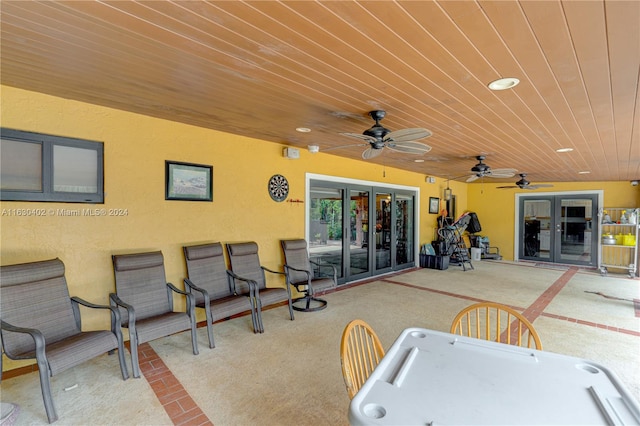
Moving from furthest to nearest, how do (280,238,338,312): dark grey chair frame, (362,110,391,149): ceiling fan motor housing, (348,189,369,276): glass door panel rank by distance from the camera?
1. (348,189,369,276): glass door panel
2. (280,238,338,312): dark grey chair frame
3. (362,110,391,149): ceiling fan motor housing

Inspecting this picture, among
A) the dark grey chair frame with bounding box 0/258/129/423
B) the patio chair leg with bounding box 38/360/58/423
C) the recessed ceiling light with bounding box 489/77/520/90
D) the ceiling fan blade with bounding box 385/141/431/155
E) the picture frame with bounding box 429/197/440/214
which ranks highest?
the recessed ceiling light with bounding box 489/77/520/90

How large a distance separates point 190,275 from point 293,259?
1629 millimetres

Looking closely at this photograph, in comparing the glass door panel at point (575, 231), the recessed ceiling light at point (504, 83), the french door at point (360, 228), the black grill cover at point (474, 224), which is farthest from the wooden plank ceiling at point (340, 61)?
the glass door panel at point (575, 231)

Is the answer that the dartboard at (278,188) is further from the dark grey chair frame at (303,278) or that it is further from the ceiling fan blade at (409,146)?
the ceiling fan blade at (409,146)

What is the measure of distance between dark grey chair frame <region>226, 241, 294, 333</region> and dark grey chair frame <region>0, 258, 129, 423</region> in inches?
61.8

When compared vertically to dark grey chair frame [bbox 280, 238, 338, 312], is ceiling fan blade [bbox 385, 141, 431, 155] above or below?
above

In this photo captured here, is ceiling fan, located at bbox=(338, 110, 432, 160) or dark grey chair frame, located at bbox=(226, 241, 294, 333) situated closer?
ceiling fan, located at bbox=(338, 110, 432, 160)

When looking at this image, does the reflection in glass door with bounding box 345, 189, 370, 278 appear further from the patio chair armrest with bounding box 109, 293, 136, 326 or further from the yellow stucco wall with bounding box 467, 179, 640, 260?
the yellow stucco wall with bounding box 467, 179, 640, 260

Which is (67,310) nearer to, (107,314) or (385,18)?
(107,314)

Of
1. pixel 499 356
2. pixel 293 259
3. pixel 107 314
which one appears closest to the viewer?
pixel 499 356

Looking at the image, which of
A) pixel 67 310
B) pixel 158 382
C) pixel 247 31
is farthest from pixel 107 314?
→ pixel 247 31

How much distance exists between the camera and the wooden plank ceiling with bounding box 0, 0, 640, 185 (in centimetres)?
164

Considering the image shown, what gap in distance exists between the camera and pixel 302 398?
7.98 feet

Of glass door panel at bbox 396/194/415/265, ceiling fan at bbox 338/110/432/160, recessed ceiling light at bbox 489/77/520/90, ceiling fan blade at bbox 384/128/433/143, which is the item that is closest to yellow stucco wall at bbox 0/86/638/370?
ceiling fan at bbox 338/110/432/160
